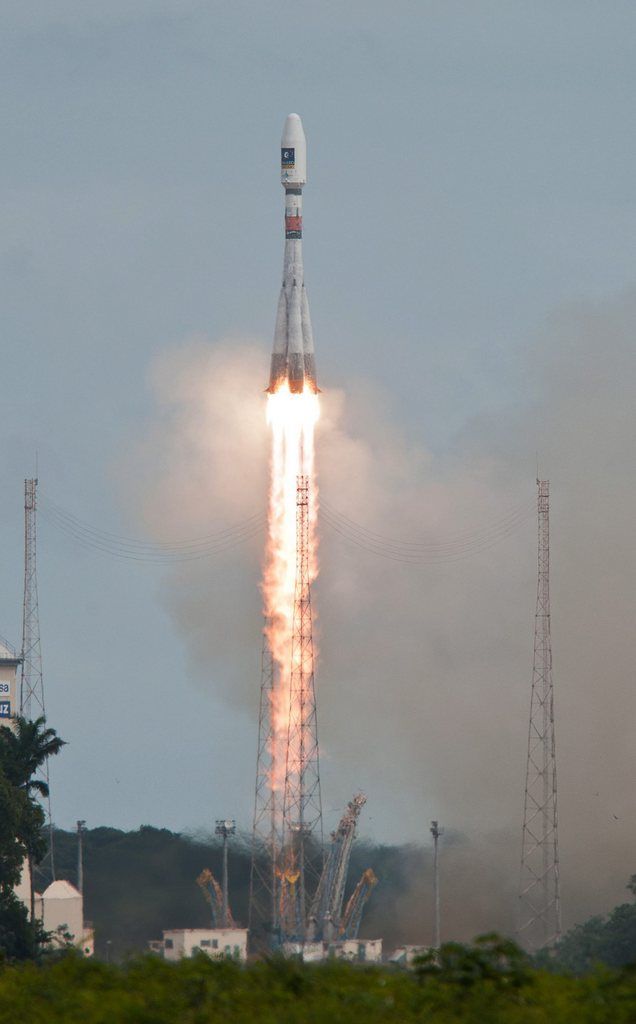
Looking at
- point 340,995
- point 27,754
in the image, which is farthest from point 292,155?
point 340,995

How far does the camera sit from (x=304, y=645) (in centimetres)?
12744

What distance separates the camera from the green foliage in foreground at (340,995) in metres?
30.2

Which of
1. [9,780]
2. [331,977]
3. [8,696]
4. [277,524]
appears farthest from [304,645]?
[331,977]

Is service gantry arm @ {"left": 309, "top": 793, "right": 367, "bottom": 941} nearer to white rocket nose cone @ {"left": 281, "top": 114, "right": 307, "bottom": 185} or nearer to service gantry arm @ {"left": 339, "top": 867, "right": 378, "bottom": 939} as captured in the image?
service gantry arm @ {"left": 339, "top": 867, "right": 378, "bottom": 939}

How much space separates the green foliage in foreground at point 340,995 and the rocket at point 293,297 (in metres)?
92.7

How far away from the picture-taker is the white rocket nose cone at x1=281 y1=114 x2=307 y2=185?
128m

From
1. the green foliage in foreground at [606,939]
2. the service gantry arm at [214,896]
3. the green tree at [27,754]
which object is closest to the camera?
the green foliage in foreground at [606,939]

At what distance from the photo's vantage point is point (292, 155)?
12850 cm

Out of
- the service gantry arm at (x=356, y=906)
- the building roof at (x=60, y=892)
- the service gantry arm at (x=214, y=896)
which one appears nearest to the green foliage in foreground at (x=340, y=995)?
the service gantry arm at (x=356, y=906)

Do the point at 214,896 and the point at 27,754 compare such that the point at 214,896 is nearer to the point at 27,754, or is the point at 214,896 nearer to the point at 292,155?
the point at 27,754

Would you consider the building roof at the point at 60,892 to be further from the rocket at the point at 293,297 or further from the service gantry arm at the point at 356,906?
the rocket at the point at 293,297

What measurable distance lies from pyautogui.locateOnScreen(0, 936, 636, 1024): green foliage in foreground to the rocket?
92.7 m

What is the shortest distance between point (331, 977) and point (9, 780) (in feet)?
286

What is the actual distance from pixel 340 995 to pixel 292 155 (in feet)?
329
